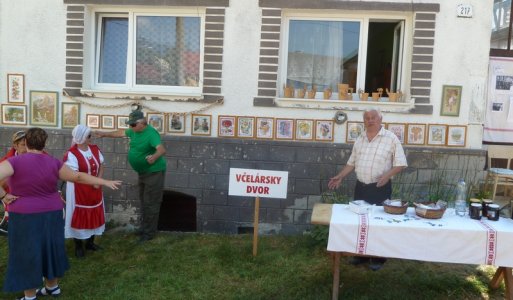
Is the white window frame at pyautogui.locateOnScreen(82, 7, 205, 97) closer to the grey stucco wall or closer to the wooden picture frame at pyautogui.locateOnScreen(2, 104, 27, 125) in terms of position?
the grey stucco wall

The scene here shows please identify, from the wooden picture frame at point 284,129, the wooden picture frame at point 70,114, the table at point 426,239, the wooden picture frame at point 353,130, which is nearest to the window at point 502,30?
the wooden picture frame at point 353,130

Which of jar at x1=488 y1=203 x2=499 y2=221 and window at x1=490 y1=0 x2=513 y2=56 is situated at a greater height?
window at x1=490 y1=0 x2=513 y2=56

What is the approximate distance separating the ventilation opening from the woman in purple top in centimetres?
285

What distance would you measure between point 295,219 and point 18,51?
15.5 feet

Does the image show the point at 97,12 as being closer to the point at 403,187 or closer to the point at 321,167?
the point at 321,167

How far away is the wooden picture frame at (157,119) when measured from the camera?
626cm

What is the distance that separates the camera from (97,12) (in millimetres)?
6500

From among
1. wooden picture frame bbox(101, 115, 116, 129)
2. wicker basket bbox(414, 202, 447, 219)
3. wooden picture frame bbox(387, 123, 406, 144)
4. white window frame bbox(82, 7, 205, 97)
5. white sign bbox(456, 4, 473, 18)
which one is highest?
white sign bbox(456, 4, 473, 18)

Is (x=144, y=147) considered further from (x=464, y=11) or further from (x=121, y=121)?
(x=464, y=11)

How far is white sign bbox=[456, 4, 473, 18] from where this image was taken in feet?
19.0

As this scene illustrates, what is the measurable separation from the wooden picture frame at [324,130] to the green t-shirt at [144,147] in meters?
2.17

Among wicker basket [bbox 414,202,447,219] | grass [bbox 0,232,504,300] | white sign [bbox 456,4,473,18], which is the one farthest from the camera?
white sign [bbox 456,4,473,18]

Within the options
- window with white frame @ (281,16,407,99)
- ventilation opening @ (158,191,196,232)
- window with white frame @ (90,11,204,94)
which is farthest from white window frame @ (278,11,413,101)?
ventilation opening @ (158,191,196,232)

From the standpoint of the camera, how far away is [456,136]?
19.6 ft
